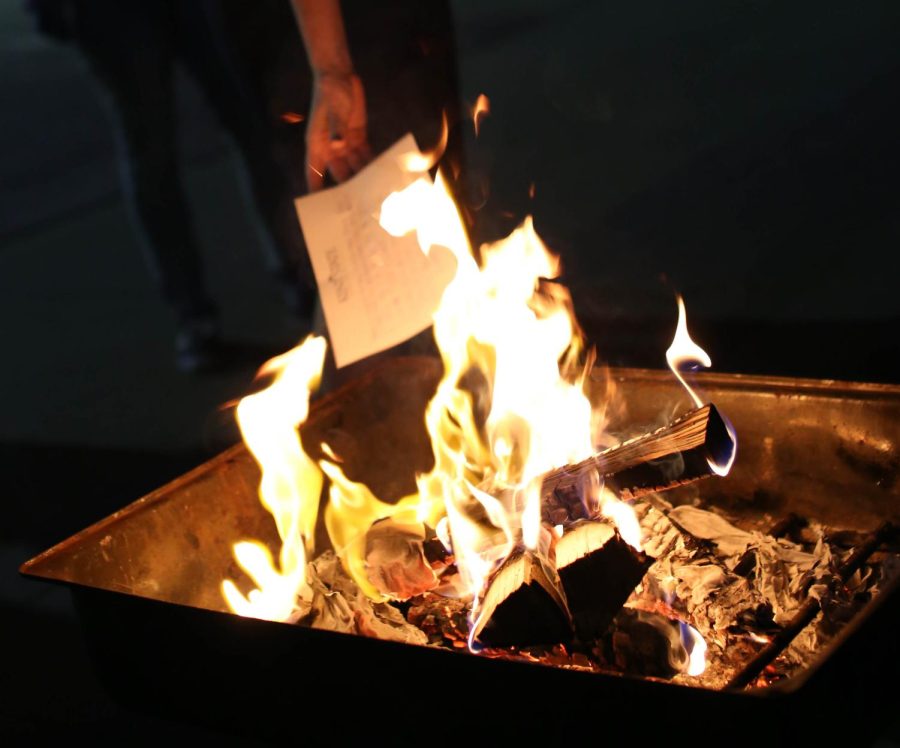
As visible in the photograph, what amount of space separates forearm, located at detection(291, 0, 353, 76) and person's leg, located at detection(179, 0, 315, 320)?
0.71 metres

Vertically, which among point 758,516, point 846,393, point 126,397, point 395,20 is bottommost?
point 126,397

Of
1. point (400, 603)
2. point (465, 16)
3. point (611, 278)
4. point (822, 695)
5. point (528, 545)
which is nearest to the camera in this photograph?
point (822, 695)

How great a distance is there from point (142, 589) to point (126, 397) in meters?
2.09

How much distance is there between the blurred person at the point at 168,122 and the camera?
336 cm

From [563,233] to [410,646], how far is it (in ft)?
11.5

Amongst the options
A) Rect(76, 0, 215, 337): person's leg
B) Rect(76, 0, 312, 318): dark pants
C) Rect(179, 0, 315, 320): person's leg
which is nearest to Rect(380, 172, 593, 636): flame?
Rect(179, 0, 315, 320): person's leg

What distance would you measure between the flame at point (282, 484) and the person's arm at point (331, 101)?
440 millimetres

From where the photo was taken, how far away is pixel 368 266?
2.20 metres

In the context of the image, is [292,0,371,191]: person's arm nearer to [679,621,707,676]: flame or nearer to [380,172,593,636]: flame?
[380,172,593,636]: flame

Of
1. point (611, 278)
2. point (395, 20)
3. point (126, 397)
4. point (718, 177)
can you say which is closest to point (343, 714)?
point (395, 20)

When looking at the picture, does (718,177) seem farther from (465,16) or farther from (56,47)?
(465,16)

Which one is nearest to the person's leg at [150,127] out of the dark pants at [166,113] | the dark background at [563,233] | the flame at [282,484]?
the dark pants at [166,113]

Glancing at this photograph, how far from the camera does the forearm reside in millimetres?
2160

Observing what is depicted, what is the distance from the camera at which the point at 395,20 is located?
2418mm
